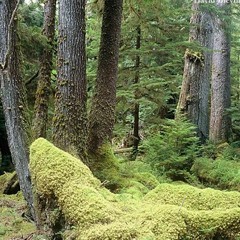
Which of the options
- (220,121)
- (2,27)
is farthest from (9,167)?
(220,121)

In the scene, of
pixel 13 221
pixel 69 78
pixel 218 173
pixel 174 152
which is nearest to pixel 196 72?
pixel 174 152

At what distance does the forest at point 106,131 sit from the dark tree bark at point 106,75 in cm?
2

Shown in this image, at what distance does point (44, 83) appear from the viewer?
25.0ft

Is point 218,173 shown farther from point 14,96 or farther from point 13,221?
point 14,96

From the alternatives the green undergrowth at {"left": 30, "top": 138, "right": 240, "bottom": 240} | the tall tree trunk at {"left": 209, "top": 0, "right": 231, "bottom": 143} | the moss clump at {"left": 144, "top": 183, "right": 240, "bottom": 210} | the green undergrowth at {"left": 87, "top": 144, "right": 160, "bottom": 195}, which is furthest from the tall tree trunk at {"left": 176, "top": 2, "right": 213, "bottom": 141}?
the green undergrowth at {"left": 30, "top": 138, "right": 240, "bottom": 240}

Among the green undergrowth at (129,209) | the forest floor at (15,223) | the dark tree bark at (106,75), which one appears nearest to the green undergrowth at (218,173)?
the dark tree bark at (106,75)

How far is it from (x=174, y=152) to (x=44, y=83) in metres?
3.42

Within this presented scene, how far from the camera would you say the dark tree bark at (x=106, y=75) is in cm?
739

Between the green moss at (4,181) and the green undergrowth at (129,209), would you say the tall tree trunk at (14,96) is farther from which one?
the green moss at (4,181)

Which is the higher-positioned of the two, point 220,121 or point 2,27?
point 2,27

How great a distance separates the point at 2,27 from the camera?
5797 mm

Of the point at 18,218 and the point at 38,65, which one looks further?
the point at 38,65

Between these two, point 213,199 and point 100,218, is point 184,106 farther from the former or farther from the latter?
point 100,218

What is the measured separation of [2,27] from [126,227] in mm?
3934
